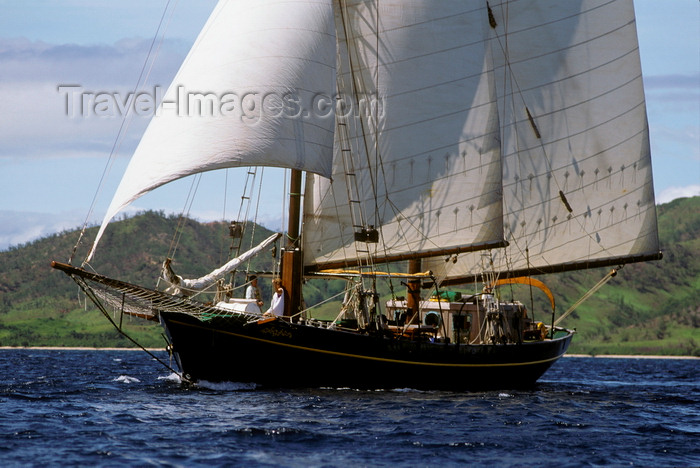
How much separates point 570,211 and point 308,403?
1865cm

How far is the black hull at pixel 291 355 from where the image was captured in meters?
28.0

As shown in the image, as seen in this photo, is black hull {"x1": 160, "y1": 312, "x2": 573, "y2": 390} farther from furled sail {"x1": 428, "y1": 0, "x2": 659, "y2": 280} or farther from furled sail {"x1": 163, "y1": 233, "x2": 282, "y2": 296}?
furled sail {"x1": 428, "y1": 0, "x2": 659, "y2": 280}

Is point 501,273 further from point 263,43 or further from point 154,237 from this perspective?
point 154,237

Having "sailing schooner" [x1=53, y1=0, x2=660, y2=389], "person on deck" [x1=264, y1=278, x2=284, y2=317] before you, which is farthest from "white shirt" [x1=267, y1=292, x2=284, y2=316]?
"sailing schooner" [x1=53, y1=0, x2=660, y2=389]

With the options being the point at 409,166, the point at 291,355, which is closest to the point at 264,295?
the point at 409,166

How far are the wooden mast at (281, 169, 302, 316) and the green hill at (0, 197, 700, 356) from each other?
8227cm

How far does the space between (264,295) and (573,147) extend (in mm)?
95010

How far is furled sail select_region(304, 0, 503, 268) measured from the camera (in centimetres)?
3284

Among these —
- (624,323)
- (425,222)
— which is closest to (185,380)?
(425,222)

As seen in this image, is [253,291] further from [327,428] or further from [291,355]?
[327,428]

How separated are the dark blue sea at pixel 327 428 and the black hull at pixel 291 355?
0.47 meters

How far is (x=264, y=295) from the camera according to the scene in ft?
432

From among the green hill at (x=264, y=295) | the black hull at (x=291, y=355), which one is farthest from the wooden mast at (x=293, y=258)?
the green hill at (x=264, y=295)

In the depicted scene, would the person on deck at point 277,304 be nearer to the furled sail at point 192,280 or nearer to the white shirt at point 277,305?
the white shirt at point 277,305
